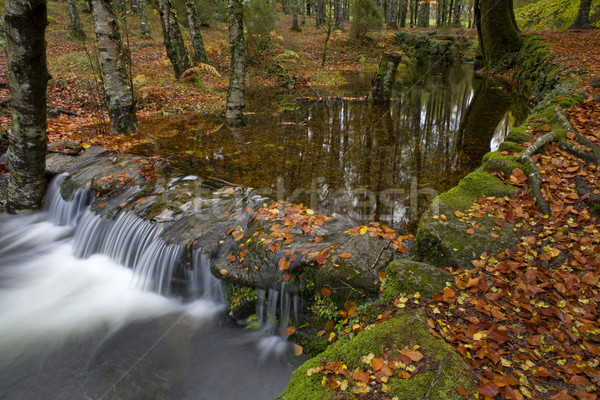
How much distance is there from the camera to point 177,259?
475 centimetres

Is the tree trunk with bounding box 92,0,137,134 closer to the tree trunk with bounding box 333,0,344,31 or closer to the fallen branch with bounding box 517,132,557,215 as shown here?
the fallen branch with bounding box 517,132,557,215

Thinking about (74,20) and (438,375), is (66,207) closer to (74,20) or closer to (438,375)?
(438,375)

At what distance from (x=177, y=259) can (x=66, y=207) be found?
3.24m

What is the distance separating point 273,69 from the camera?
1631cm

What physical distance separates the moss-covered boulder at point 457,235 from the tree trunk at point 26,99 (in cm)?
602

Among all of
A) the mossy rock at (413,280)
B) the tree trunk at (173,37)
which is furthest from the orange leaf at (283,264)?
the tree trunk at (173,37)

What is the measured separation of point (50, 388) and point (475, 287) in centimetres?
466

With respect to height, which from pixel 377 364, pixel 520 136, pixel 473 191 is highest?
pixel 520 136

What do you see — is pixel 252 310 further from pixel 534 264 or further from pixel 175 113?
pixel 175 113

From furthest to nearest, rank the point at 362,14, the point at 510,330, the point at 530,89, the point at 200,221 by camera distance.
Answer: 1. the point at 362,14
2. the point at 530,89
3. the point at 200,221
4. the point at 510,330

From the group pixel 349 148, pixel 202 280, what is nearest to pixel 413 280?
pixel 202 280

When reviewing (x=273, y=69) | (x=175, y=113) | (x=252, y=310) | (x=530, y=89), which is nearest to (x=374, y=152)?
(x=252, y=310)

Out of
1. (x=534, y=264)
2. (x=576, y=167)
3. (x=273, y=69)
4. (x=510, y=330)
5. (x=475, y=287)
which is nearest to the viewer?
(x=510, y=330)

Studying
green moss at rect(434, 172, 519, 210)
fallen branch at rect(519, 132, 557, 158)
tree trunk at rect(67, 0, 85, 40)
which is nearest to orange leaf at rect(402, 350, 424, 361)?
green moss at rect(434, 172, 519, 210)
